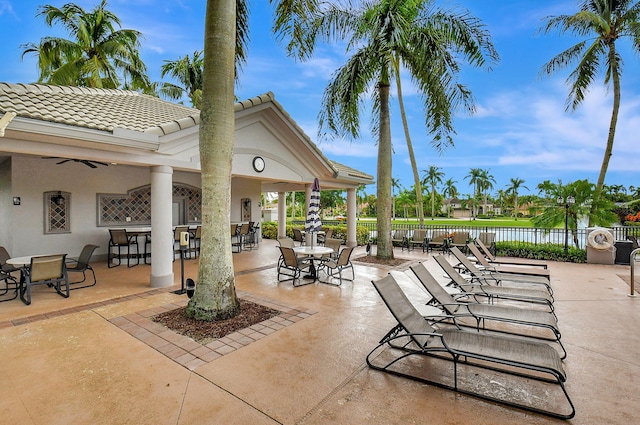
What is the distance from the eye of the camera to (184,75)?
24094 mm

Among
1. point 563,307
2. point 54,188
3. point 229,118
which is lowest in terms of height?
point 563,307

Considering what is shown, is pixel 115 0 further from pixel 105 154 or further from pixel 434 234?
pixel 434 234

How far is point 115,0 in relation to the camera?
18141 millimetres

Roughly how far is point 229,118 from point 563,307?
7675mm

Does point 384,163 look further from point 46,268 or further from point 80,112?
point 46,268

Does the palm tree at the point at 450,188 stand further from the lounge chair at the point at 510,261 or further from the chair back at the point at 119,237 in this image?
the chair back at the point at 119,237

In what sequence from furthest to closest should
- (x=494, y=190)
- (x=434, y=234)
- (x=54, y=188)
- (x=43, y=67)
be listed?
(x=494, y=190), (x=43, y=67), (x=434, y=234), (x=54, y=188)

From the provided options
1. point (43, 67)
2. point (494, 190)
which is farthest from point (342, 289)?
point (494, 190)

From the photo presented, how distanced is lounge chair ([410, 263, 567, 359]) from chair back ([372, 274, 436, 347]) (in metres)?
0.39

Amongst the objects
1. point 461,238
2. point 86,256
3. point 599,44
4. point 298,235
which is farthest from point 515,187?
point 86,256

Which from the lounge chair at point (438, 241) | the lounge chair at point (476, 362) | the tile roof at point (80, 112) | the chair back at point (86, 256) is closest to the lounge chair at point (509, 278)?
the lounge chair at point (476, 362)

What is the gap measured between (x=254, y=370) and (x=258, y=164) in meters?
7.32

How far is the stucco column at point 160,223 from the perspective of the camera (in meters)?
7.48

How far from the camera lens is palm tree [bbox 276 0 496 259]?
9.78 metres
